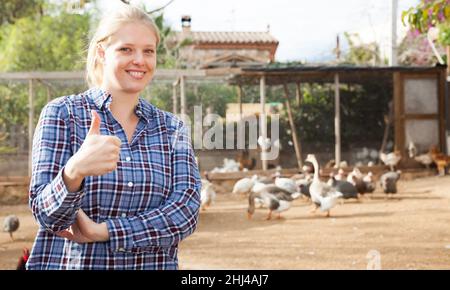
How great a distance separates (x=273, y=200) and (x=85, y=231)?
478 centimetres

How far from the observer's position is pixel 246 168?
8797 millimetres

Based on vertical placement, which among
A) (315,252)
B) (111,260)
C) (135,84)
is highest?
(135,84)

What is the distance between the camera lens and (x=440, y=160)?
834cm

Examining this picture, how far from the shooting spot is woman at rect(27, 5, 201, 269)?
38.1 inches

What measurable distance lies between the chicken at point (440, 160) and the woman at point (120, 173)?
25.6 ft

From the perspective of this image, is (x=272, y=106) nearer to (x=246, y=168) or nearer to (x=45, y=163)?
(x=246, y=168)

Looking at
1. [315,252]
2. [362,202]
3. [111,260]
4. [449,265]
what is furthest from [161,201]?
[362,202]

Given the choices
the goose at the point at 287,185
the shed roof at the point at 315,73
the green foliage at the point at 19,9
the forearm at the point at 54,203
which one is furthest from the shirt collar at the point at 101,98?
the green foliage at the point at 19,9

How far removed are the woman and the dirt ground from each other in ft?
5.37

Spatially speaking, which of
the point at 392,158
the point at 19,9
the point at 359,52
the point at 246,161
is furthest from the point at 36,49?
the point at 359,52

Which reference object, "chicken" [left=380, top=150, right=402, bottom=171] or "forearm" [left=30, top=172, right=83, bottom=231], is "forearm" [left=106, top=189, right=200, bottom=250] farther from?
"chicken" [left=380, top=150, right=402, bottom=171]

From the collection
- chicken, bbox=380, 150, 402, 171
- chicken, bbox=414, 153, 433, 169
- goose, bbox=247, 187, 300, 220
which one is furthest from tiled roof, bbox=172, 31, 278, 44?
goose, bbox=247, 187, 300, 220

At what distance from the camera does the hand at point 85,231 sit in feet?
3.14

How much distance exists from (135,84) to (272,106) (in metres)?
8.81
